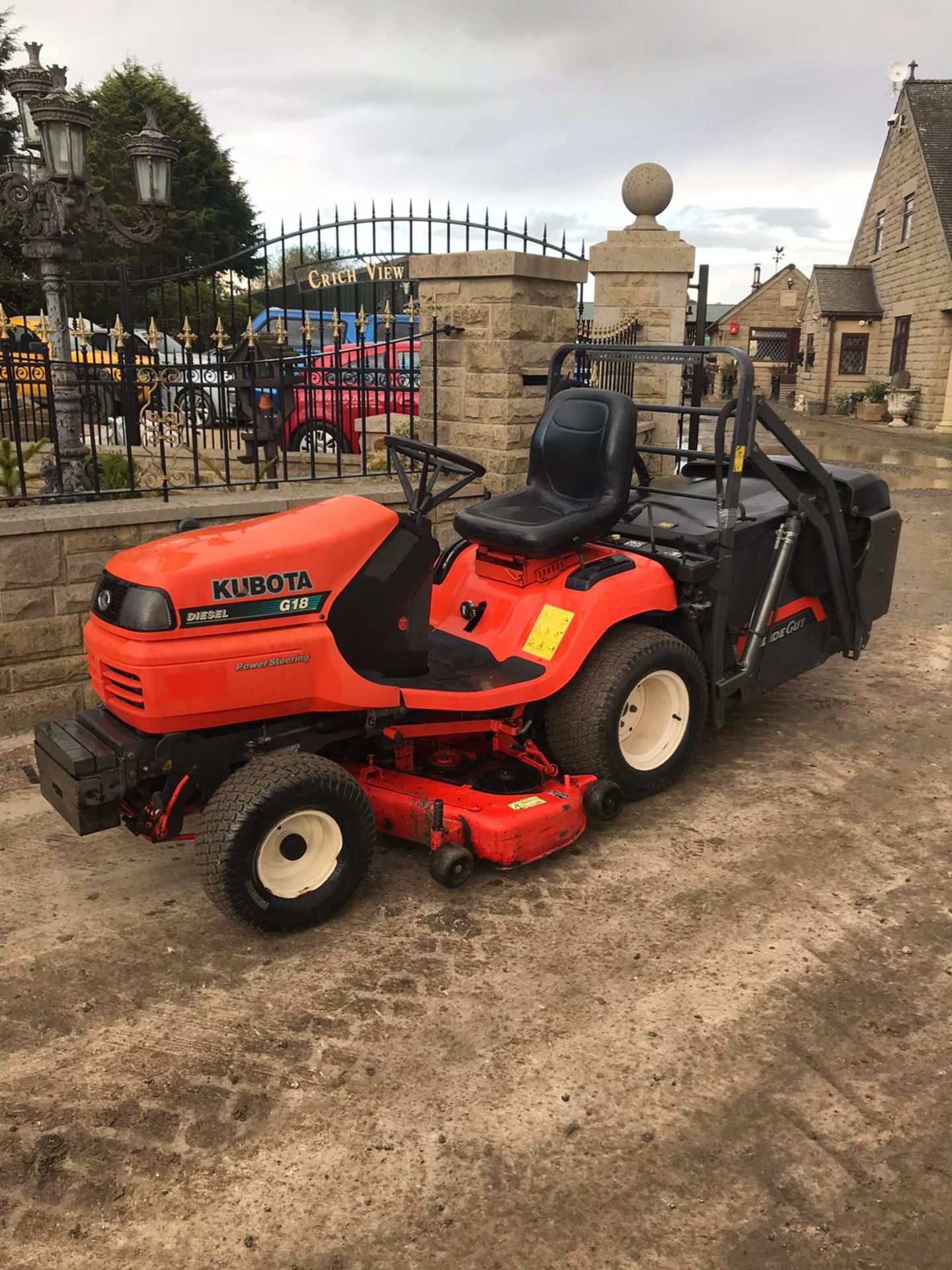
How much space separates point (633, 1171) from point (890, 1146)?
63cm

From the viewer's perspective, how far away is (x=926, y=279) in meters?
24.0

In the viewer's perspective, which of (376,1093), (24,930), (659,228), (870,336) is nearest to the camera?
(376,1093)

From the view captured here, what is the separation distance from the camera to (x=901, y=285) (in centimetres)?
2608

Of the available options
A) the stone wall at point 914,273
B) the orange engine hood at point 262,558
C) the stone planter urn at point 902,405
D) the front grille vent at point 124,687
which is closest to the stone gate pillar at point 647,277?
the orange engine hood at point 262,558

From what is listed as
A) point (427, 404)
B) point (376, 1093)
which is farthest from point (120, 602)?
point (427, 404)

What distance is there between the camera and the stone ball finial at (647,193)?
350 inches

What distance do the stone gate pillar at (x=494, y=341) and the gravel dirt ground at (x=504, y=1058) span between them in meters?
2.97

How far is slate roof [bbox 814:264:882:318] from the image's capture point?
27.8 meters

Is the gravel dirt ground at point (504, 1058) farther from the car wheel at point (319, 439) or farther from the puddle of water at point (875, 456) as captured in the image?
the puddle of water at point (875, 456)

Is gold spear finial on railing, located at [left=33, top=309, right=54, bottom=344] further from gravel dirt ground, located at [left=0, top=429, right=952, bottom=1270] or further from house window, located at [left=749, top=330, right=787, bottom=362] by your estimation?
house window, located at [left=749, top=330, right=787, bottom=362]

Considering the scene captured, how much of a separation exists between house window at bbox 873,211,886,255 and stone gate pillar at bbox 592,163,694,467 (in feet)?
74.2

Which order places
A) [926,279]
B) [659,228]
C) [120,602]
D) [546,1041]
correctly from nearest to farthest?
1. [546,1041]
2. [120,602]
3. [659,228]
4. [926,279]

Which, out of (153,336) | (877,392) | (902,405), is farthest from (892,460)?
(153,336)

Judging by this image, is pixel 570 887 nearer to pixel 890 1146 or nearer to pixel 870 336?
pixel 890 1146
